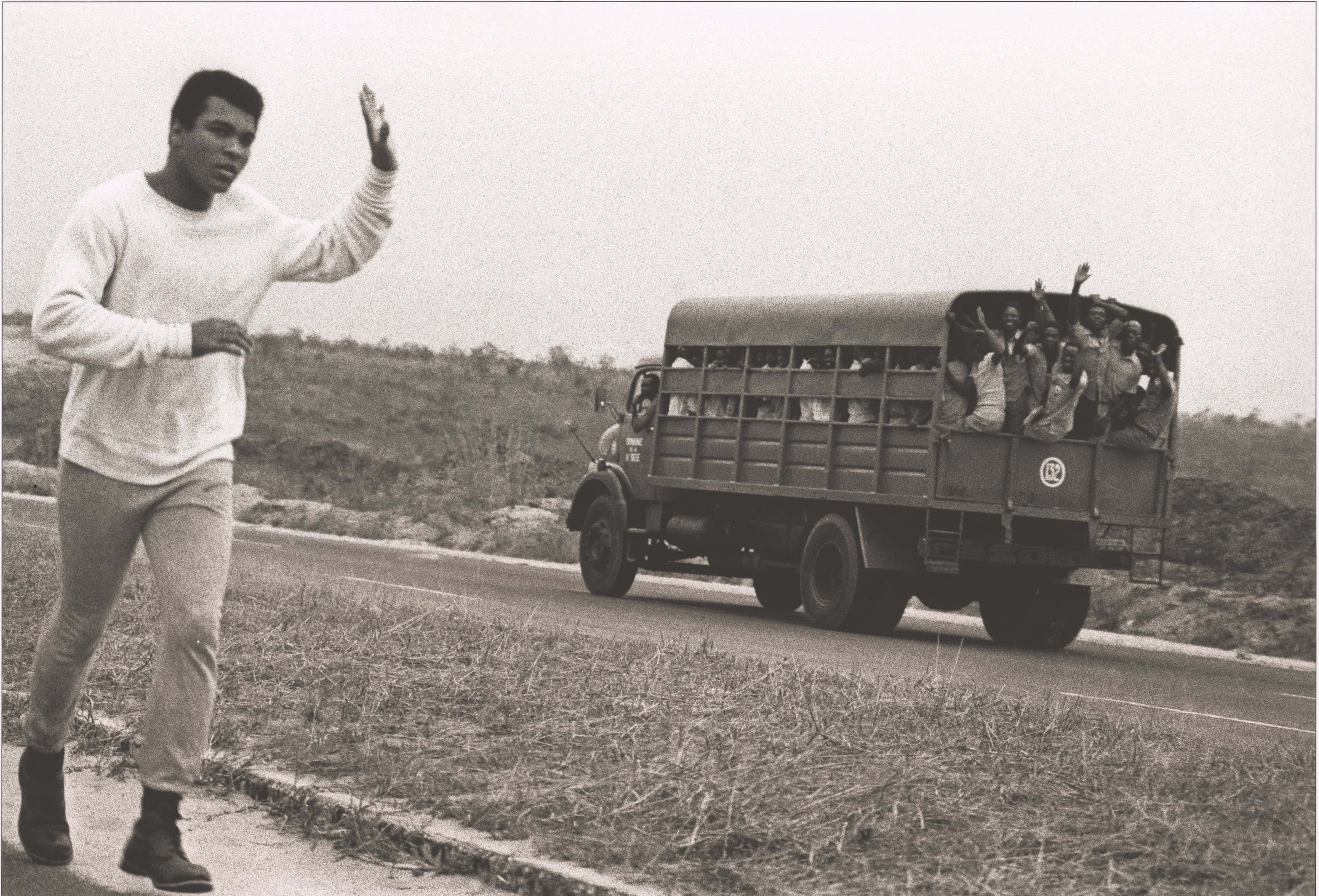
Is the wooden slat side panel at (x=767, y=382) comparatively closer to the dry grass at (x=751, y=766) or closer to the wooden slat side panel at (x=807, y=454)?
the wooden slat side panel at (x=807, y=454)

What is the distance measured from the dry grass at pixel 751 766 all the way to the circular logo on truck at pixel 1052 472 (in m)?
6.17

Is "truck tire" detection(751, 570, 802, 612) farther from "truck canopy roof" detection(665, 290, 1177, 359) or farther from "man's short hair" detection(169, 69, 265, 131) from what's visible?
"man's short hair" detection(169, 69, 265, 131)

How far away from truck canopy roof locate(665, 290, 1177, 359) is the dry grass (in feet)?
20.6

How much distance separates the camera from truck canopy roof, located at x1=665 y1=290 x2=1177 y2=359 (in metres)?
16.2

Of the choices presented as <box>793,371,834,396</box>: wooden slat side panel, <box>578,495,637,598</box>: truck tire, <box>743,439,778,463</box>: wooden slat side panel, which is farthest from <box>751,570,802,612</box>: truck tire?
<box>793,371,834,396</box>: wooden slat side panel

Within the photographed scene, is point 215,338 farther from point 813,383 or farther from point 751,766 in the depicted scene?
point 813,383

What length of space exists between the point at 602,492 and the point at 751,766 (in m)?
13.5

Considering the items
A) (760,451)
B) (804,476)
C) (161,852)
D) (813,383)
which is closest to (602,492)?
(760,451)

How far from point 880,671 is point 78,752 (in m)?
5.49

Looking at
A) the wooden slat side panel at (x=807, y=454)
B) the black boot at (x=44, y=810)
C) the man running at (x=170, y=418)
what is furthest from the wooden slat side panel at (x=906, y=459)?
the black boot at (x=44, y=810)

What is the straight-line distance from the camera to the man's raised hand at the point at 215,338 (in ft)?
16.9

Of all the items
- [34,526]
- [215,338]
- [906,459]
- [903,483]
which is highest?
[906,459]

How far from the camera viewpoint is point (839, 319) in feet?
56.4

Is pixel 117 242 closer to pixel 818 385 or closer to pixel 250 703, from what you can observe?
pixel 250 703
